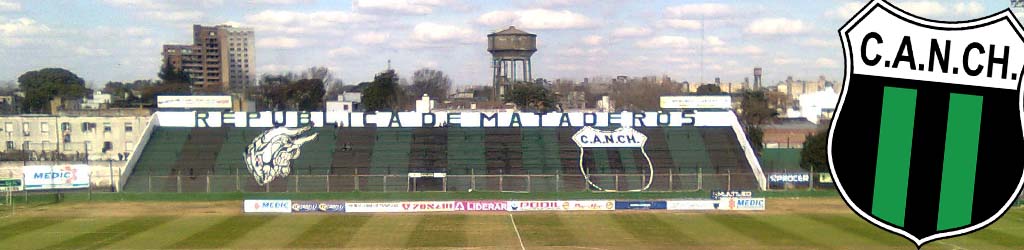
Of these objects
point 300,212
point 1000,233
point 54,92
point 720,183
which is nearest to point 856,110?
point 1000,233

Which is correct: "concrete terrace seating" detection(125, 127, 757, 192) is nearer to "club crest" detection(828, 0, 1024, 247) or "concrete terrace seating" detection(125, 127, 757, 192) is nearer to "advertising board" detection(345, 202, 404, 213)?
"advertising board" detection(345, 202, 404, 213)

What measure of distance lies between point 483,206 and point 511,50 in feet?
315

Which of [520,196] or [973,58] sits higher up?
[973,58]

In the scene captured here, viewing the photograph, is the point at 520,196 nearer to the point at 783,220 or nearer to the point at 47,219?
the point at 783,220

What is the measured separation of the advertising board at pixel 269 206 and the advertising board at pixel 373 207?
3.38m

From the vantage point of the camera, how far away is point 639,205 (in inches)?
2196

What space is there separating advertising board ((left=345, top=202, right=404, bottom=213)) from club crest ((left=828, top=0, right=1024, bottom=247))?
164 ft

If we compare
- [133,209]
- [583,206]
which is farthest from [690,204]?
[133,209]


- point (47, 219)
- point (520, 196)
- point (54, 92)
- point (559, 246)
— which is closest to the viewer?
point (559, 246)

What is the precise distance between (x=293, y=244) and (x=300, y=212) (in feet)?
41.0

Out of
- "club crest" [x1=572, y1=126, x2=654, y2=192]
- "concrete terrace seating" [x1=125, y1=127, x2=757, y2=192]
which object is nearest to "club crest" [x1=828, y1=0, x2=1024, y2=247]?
"concrete terrace seating" [x1=125, y1=127, x2=757, y2=192]

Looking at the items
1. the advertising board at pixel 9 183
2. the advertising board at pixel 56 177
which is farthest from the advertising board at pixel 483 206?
the advertising board at pixel 9 183

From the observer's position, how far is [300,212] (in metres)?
54.2

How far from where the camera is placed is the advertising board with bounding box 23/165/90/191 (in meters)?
59.5
